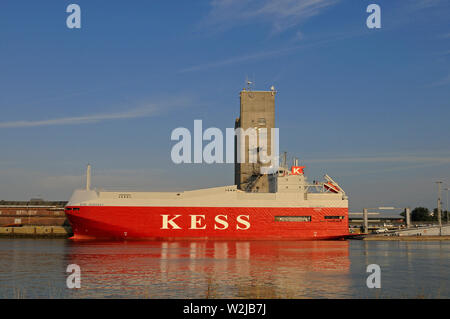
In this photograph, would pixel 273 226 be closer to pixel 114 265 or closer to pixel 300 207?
pixel 300 207

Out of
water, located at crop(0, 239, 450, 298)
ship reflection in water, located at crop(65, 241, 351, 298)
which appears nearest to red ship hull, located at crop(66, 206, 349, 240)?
ship reflection in water, located at crop(65, 241, 351, 298)

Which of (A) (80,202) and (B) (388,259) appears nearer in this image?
(B) (388,259)

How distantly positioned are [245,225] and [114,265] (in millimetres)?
27812

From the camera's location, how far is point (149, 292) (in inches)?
829

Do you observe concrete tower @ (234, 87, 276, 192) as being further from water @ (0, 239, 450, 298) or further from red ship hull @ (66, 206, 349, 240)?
water @ (0, 239, 450, 298)

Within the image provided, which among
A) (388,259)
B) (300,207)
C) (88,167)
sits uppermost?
(88,167)

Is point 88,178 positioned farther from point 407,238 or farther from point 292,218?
point 407,238

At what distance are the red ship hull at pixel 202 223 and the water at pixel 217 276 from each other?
15109mm

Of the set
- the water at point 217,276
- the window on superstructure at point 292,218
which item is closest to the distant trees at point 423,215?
the window on superstructure at point 292,218

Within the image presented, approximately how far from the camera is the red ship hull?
181 feet

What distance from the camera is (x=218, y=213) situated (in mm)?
56938

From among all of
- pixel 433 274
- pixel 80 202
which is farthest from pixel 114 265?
pixel 80 202

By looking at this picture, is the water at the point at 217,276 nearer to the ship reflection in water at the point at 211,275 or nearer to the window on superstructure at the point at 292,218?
the ship reflection in water at the point at 211,275
